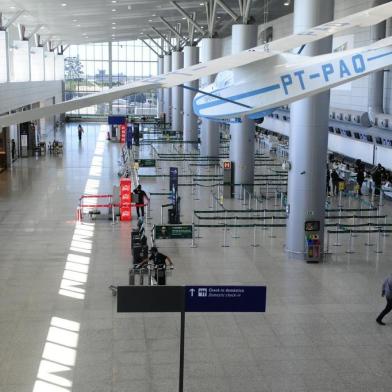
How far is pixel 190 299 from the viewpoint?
8.82 metres

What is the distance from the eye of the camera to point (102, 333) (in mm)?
12164

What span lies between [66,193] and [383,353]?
19.1 meters

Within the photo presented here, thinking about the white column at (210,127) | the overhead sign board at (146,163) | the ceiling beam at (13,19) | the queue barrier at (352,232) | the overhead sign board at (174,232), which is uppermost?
the ceiling beam at (13,19)

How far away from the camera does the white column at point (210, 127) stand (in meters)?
36.0

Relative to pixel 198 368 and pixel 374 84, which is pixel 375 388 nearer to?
pixel 198 368

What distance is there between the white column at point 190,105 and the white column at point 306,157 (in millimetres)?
27441

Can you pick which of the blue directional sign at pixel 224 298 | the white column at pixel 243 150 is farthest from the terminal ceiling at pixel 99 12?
the blue directional sign at pixel 224 298

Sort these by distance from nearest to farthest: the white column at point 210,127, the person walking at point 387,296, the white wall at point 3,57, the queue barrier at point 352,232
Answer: the person walking at point 387,296, the queue barrier at point 352,232, the white wall at point 3,57, the white column at point 210,127

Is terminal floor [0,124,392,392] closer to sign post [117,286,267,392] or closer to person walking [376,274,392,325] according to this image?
person walking [376,274,392,325]

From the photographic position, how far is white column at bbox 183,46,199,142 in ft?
149

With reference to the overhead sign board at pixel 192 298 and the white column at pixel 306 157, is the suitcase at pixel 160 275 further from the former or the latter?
A: the white column at pixel 306 157

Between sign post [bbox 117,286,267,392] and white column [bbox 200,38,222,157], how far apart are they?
28.5 meters

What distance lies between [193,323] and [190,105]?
111 feet

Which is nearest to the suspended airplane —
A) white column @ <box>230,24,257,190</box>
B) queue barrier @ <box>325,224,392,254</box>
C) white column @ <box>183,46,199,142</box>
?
queue barrier @ <box>325,224,392,254</box>
